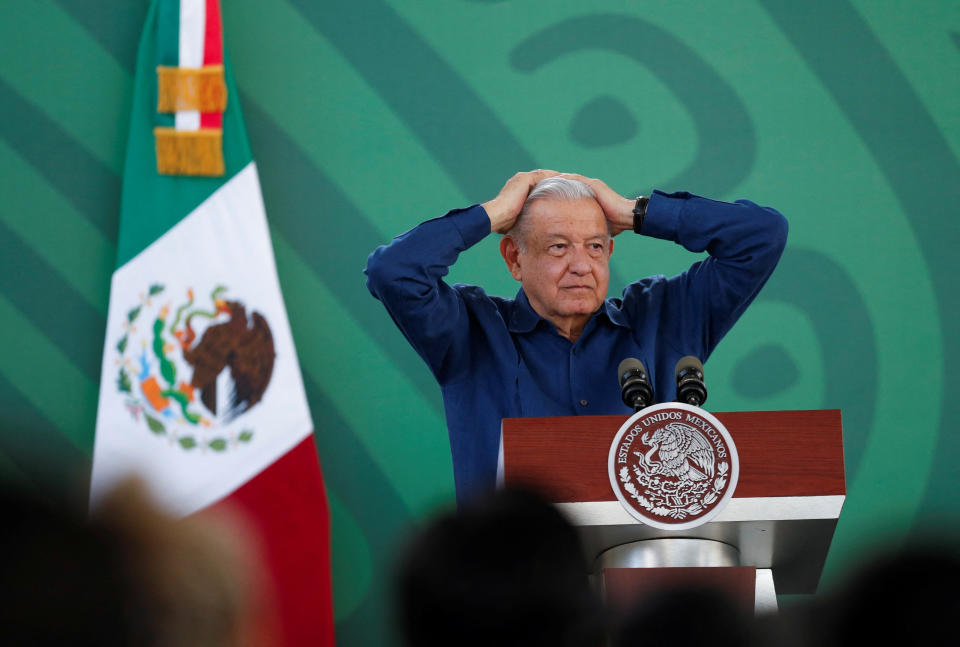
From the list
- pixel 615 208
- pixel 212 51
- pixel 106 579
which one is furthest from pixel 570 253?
pixel 106 579

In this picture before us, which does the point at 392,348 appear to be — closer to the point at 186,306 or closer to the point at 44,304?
the point at 186,306

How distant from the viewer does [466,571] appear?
0.84 m

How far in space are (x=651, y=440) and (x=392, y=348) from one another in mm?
2238

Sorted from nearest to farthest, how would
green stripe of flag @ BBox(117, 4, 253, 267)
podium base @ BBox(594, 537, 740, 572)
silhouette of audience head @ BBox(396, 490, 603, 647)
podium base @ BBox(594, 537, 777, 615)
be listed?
silhouette of audience head @ BBox(396, 490, 603, 647) → podium base @ BBox(594, 537, 777, 615) → podium base @ BBox(594, 537, 740, 572) → green stripe of flag @ BBox(117, 4, 253, 267)

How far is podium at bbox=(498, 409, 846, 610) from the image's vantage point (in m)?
1.82

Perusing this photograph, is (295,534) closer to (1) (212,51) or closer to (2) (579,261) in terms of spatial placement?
(2) (579,261)

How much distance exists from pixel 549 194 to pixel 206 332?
59.1 inches

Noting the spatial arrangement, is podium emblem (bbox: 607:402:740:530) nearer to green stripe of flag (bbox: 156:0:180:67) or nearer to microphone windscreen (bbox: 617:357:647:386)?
microphone windscreen (bbox: 617:357:647:386)

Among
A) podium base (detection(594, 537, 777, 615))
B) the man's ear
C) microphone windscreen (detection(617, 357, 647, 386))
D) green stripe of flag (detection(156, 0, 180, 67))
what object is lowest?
podium base (detection(594, 537, 777, 615))

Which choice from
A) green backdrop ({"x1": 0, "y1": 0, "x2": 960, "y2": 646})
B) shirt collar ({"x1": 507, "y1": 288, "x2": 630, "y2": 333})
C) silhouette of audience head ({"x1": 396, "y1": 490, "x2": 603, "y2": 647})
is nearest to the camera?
silhouette of audience head ({"x1": 396, "y1": 490, "x2": 603, "y2": 647})

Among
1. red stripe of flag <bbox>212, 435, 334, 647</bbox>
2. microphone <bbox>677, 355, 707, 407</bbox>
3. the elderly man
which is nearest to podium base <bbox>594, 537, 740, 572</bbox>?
microphone <bbox>677, 355, 707, 407</bbox>

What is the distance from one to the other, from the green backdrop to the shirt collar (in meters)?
1.11

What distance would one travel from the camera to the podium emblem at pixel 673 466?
1.81 metres

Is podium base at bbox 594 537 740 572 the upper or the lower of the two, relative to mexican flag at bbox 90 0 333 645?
lower
